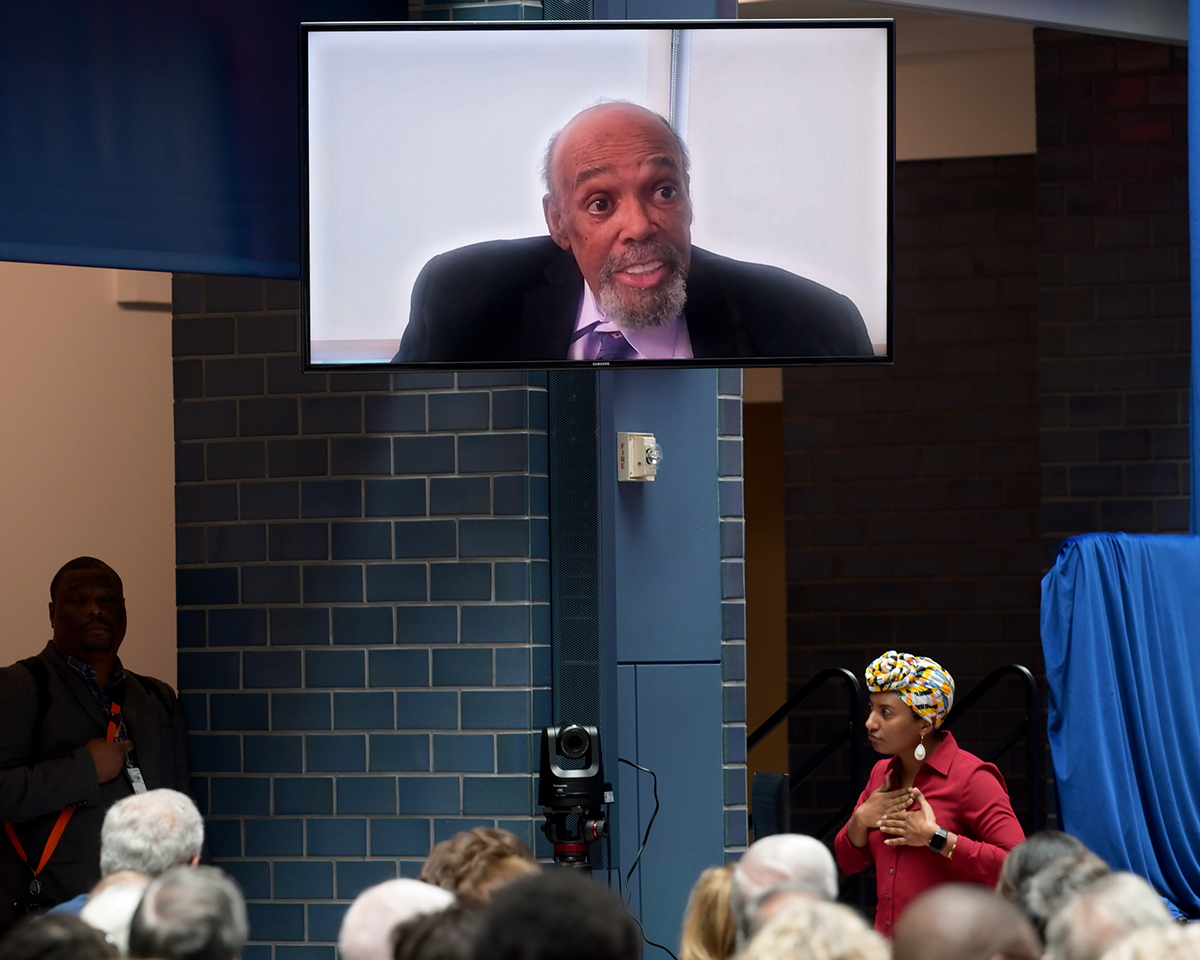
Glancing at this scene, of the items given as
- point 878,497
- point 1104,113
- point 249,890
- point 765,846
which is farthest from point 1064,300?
point 765,846

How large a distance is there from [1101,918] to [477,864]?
3.19ft

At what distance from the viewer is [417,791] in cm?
455

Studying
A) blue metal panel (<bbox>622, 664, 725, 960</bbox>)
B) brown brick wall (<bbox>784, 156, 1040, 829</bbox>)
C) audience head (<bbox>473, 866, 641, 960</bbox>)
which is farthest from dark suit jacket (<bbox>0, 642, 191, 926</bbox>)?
brown brick wall (<bbox>784, 156, 1040, 829</bbox>)

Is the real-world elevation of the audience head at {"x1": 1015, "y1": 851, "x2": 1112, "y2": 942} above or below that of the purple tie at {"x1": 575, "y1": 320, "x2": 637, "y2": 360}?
below

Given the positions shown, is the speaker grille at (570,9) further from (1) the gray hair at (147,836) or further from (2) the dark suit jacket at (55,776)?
(1) the gray hair at (147,836)

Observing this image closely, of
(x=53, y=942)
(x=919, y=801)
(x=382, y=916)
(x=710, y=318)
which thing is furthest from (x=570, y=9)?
(x=53, y=942)

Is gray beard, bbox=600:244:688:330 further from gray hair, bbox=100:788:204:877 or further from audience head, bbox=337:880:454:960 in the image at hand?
audience head, bbox=337:880:454:960

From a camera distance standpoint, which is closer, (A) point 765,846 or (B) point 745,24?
(A) point 765,846

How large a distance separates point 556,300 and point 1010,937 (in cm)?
233

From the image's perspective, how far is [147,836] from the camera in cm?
273

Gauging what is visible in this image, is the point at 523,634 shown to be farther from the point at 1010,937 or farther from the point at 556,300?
the point at 1010,937

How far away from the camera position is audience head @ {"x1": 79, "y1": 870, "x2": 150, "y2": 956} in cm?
233

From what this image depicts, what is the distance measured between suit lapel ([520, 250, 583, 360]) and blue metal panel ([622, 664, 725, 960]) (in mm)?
1184

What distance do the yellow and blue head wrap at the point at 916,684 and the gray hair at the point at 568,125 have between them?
52.9 inches
